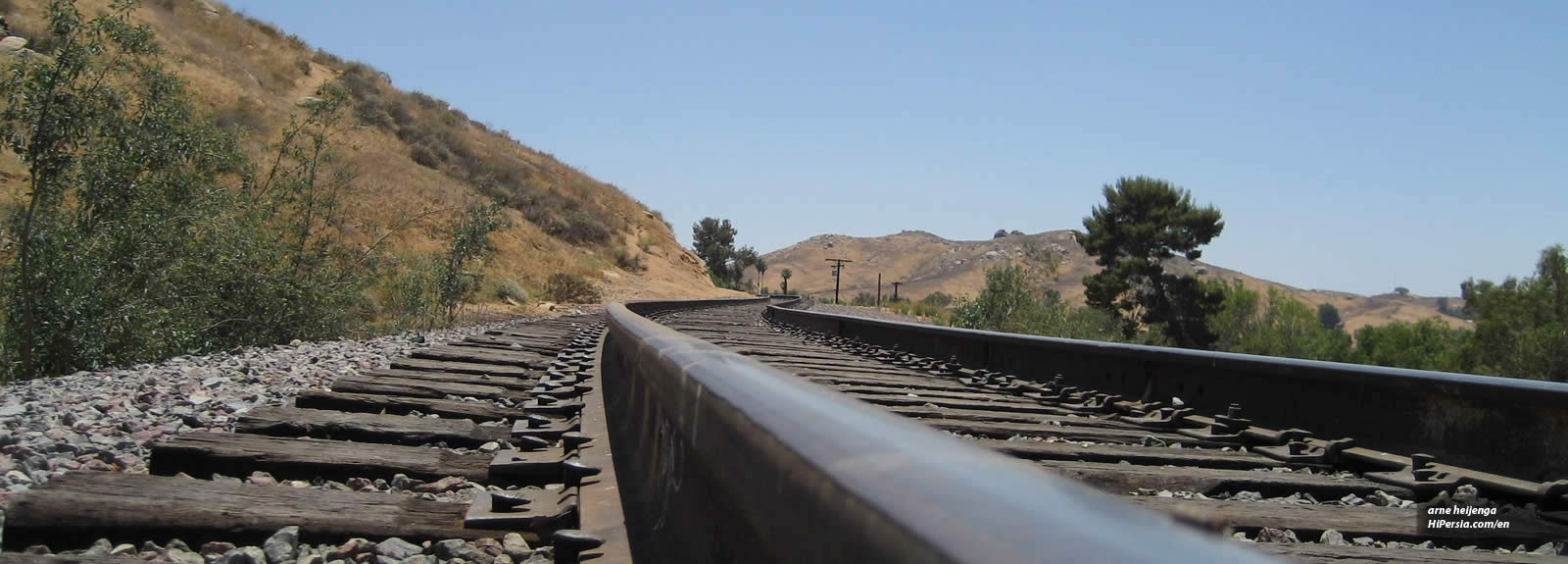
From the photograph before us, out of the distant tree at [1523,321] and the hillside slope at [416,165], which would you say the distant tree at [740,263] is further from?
the distant tree at [1523,321]

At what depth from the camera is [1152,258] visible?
6016 centimetres

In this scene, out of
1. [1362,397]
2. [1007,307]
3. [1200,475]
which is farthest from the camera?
[1007,307]

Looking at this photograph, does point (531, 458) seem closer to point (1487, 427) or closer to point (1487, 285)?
point (1487, 427)

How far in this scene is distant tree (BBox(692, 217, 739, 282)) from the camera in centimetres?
8388

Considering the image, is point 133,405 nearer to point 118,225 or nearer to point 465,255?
point 118,225

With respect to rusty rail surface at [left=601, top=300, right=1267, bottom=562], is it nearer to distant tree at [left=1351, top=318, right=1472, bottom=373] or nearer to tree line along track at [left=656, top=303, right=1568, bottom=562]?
tree line along track at [left=656, top=303, right=1568, bottom=562]

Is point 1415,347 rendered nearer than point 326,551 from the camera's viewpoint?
No

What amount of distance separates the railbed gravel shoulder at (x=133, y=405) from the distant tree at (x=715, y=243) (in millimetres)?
74467

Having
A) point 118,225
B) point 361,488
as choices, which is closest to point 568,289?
point 118,225

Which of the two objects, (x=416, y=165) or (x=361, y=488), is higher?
(x=416, y=165)

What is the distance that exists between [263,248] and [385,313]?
26.0 feet

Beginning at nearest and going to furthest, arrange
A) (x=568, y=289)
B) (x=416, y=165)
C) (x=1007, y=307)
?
(x=1007, y=307)
(x=568, y=289)
(x=416, y=165)

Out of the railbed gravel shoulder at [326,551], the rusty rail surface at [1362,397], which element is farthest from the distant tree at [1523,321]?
the railbed gravel shoulder at [326,551]

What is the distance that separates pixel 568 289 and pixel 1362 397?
29.1m
